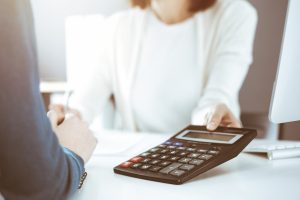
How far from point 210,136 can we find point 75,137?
0.22 metres

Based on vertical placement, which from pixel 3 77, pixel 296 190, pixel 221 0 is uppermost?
pixel 221 0

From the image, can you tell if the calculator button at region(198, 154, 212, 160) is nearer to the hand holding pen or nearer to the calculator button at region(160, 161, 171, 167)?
the calculator button at region(160, 161, 171, 167)

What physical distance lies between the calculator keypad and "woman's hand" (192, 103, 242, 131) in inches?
4.1

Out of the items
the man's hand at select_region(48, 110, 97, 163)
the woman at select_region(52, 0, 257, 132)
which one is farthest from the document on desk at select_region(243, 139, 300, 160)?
→ the woman at select_region(52, 0, 257, 132)

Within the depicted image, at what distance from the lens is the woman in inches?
44.2

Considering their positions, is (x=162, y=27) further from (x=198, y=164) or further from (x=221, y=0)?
(x=198, y=164)

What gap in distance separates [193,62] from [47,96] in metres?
0.80

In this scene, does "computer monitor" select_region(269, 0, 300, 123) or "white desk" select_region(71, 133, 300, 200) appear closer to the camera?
"white desk" select_region(71, 133, 300, 200)

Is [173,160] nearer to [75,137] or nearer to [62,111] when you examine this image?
[75,137]

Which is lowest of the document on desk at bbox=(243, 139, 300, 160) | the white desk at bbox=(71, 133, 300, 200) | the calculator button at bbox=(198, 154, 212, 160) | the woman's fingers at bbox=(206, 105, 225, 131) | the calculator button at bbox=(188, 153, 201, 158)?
the document on desk at bbox=(243, 139, 300, 160)

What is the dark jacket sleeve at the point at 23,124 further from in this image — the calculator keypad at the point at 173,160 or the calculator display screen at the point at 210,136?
the calculator display screen at the point at 210,136

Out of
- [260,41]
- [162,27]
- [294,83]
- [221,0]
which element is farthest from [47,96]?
[294,83]

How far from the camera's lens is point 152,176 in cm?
45

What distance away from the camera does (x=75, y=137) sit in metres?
0.46
